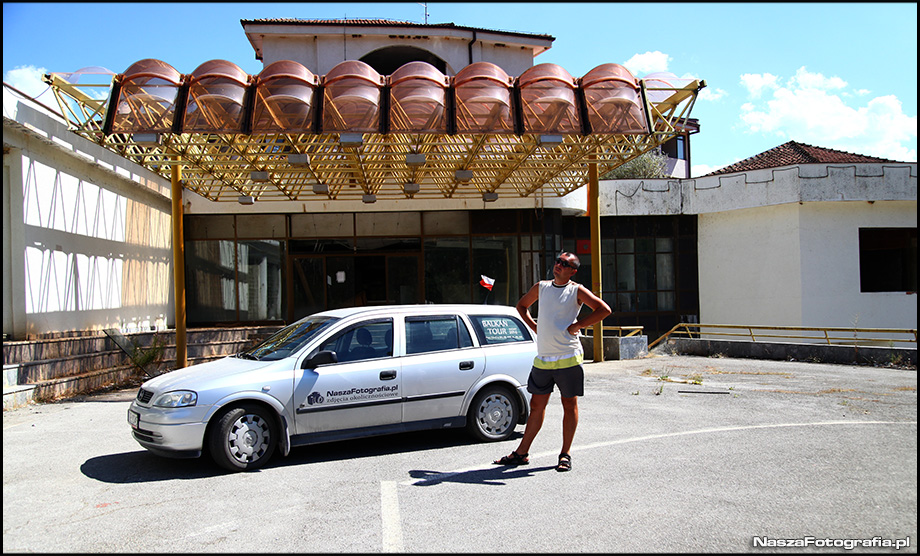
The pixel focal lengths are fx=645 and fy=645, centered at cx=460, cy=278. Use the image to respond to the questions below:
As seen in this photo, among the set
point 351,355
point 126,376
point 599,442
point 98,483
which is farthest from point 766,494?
point 126,376

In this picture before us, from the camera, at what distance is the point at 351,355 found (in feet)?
22.9

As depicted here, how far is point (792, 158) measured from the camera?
2464 cm

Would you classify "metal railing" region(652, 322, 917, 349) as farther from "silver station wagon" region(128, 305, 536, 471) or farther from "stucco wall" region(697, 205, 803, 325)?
"silver station wagon" region(128, 305, 536, 471)

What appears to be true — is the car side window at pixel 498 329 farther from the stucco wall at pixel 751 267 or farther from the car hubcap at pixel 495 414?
the stucco wall at pixel 751 267

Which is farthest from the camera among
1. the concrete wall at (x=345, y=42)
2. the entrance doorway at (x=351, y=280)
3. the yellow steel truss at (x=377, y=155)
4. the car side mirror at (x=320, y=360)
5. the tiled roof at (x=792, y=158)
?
the concrete wall at (x=345, y=42)

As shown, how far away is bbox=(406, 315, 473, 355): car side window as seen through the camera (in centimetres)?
728

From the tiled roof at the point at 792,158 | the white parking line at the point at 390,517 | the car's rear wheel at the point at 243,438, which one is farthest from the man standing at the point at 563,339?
the tiled roof at the point at 792,158

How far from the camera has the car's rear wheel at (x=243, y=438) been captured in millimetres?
6215

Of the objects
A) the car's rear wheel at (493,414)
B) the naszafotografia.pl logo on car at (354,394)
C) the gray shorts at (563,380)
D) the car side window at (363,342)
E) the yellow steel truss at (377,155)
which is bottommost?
the car's rear wheel at (493,414)

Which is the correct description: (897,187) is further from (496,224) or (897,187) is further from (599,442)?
(599,442)

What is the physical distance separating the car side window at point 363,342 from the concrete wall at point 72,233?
852 cm

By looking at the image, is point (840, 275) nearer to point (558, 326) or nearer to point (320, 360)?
point (558, 326)

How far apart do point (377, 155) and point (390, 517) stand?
39.0ft

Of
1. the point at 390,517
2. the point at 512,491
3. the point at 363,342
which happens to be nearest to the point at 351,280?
the point at 363,342
